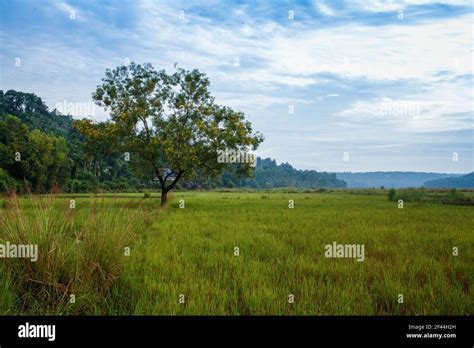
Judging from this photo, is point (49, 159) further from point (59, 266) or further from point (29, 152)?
point (59, 266)

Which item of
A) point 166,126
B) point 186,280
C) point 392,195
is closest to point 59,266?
point 186,280

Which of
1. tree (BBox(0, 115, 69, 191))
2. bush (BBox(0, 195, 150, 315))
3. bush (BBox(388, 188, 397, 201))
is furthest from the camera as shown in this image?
bush (BBox(388, 188, 397, 201))

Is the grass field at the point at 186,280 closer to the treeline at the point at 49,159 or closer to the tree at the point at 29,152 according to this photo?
the treeline at the point at 49,159

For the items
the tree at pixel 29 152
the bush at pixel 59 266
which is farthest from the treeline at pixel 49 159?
the bush at pixel 59 266

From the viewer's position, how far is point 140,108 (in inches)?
951

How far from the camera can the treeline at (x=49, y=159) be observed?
23641mm

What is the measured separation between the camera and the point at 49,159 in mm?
24031

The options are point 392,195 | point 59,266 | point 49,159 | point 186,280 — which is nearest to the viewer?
point 59,266

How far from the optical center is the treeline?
2364 cm

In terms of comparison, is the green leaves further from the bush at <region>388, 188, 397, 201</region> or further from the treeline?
the bush at <region>388, 188, 397, 201</region>

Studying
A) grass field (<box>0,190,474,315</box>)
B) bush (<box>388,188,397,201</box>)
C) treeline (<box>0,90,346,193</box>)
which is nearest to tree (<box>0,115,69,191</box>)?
treeline (<box>0,90,346,193</box>)
